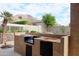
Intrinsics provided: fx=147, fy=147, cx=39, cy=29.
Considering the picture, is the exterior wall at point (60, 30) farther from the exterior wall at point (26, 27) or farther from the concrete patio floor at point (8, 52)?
the concrete patio floor at point (8, 52)

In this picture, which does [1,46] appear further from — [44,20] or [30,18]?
[44,20]

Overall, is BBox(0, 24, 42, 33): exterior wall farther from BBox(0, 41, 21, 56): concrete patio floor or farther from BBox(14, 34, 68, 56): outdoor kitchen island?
BBox(0, 41, 21, 56): concrete patio floor

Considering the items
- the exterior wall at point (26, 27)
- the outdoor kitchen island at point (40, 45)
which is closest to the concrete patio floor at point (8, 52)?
the outdoor kitchen island at point (40, 45)

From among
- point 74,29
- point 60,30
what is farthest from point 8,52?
point 74,29

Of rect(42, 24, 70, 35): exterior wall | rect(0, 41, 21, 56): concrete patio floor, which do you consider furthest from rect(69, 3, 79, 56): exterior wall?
rect(0, 41, 21, 56): concrete patio floor

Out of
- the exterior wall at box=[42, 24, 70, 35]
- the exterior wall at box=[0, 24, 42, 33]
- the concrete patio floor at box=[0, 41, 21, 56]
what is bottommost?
the concrete patio floor at box=[0, 41, 21, 56]

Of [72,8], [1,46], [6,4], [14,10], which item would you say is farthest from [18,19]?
[72,8]

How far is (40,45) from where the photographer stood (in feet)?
7.85

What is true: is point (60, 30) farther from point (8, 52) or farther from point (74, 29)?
point (8, 52)

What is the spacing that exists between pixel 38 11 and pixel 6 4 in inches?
21.2

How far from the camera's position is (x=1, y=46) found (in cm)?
240

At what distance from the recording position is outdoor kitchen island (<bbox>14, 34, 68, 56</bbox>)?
7.58 ft

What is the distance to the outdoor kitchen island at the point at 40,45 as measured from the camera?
231 cm

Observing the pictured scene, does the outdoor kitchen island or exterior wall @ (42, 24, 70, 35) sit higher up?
exterior wall @ (42, 24, 70, 35)
